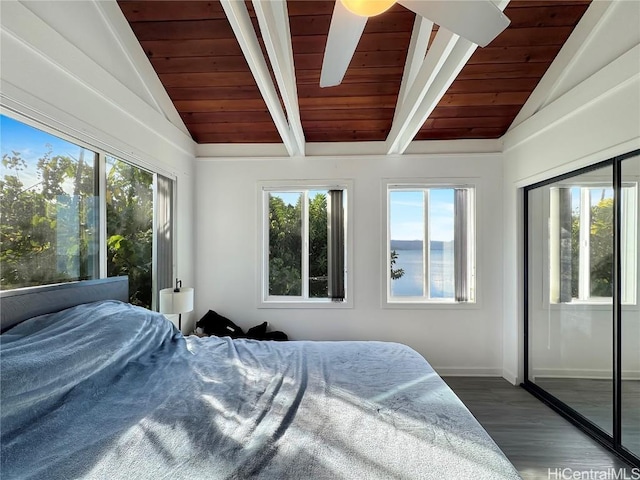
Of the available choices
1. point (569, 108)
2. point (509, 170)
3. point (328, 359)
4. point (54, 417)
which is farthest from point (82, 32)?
point (509, 170)

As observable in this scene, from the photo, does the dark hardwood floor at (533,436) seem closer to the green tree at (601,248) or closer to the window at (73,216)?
the green tree at (601,248)

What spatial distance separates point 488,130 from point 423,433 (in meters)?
3.16

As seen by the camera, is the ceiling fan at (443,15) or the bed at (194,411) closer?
the bed at (194,411)

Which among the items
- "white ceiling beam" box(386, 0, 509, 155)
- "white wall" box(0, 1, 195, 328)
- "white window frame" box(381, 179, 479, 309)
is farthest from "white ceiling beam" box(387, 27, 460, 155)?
"white wall" box(0, 1, 195, 328)

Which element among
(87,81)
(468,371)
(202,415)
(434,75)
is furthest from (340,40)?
(468,371)

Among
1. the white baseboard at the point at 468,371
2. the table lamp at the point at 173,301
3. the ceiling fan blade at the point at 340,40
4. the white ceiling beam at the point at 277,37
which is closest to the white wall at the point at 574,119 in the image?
the white baseboard at the point at 468,371

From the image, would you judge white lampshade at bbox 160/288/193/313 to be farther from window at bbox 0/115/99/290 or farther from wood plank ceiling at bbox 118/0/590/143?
wood plank ceiling at bbox 118/0/590/143

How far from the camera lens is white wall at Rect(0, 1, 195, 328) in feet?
4.81

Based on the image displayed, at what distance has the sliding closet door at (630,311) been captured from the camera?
195 cm

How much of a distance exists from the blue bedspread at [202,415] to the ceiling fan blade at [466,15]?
1613 millimetres

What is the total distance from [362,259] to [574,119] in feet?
7.10

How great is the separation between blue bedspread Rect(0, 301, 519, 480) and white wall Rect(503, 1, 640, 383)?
1975mm

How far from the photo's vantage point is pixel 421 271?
3482 mm

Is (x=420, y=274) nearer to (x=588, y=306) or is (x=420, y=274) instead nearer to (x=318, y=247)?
(x=318, y=247)
